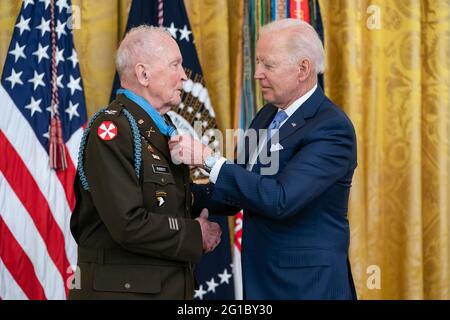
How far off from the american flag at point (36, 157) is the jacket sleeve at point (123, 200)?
1513 mm

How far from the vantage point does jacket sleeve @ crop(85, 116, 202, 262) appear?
7.61ft

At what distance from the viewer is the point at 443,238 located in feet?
14.5

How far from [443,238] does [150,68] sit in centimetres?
268

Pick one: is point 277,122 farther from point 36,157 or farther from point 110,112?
point 36,157

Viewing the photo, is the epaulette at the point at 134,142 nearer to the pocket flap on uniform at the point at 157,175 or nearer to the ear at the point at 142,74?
the pocket flap on uniform at the point at 157,175

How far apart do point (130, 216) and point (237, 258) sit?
76.0 inches

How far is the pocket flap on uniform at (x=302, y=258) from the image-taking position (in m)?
2.61

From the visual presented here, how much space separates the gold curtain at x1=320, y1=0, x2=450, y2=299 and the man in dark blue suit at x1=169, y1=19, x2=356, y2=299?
1.61 meters

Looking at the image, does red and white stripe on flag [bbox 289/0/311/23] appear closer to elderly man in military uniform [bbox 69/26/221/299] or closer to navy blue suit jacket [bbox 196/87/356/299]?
navy blue suit jacket [bbox 196/87/356/299]

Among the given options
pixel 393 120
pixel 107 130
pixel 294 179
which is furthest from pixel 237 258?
pixel 107 130

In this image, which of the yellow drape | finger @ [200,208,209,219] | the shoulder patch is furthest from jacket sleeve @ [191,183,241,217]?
the yellow drape

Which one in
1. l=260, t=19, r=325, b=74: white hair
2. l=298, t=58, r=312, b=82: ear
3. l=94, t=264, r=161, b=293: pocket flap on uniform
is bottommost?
l=94, t=264, r=161, b=293: pocket flap on uniform

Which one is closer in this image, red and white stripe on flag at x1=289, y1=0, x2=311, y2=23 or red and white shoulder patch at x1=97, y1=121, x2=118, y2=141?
red and white shoulder patch at x1=97, y1=121, x2=118, y2=141
